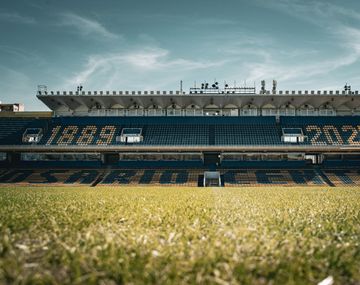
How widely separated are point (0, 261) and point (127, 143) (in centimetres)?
4323

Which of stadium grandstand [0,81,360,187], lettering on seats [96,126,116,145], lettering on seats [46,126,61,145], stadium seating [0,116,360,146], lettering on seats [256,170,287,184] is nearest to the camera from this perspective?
lettering on seats [256,170,287,184]

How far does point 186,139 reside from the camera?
45.9m

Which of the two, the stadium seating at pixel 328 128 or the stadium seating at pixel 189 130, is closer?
the stadium seating at pixel 328 128

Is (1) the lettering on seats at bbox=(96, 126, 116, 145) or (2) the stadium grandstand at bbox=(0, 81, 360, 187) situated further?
(1) the lettering on seats at bbox=(96, 126, 116, 145)

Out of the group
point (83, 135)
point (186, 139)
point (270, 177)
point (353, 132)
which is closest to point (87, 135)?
point (83, 135)

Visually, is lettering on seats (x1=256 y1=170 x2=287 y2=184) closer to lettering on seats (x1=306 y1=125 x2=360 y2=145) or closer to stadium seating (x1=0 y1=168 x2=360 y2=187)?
stadium seating (x1=0 y1=168 x2=360 y2=187)

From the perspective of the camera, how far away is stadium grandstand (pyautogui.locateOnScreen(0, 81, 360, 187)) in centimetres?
4291

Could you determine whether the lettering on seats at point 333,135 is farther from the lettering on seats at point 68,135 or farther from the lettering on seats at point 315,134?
the lettering on seats at point 68,135

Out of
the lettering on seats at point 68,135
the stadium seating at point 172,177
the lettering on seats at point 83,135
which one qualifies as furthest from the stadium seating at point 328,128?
the lettering on seats at point 68,135

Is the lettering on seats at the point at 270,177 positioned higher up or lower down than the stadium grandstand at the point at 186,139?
lower down

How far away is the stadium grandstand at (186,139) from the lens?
42.9 metres

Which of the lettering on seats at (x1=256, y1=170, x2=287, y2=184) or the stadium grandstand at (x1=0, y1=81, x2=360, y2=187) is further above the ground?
the stadium grandstand at (x1=0, y1=81, x2=360, y2=187)

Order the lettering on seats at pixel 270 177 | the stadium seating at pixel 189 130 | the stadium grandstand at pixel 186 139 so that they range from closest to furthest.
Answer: the lettering on seats at pixel 270 177, the stadium grandstand at pixel 186 139, the stadium seating at pixel 189 130

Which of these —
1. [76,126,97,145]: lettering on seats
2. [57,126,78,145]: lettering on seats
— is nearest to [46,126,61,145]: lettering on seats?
[57,126,78,145]: lettering on seats
